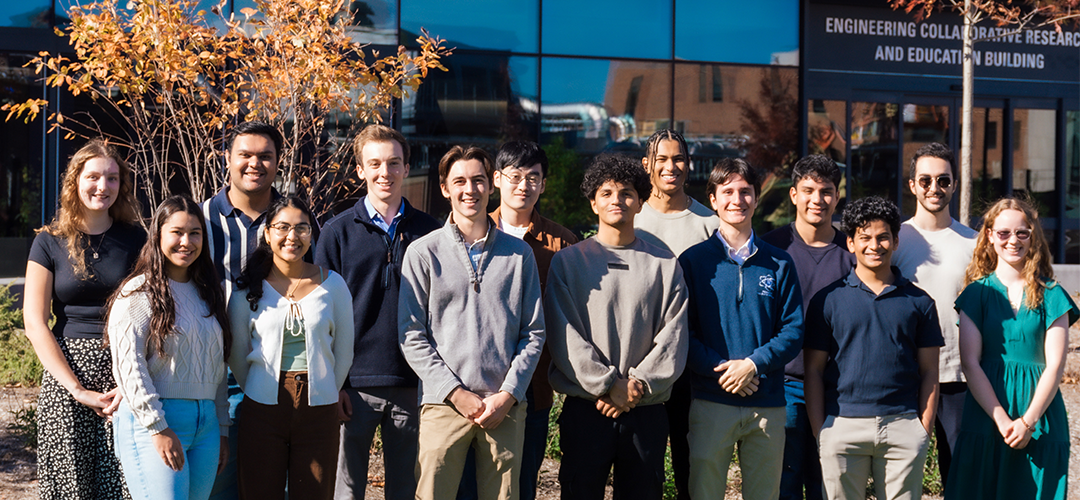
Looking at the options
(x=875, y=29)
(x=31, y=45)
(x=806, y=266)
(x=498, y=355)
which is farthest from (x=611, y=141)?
(x=498, y=355)

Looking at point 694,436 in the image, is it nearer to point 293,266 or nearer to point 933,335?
point 933,335

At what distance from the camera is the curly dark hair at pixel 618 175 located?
3578mm

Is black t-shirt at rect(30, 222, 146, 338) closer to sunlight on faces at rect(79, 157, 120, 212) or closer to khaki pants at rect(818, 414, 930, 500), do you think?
sunlight on faces at rect(79, 157, 120, 212)

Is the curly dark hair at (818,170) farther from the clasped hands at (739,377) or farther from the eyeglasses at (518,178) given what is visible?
the eyeglasses at (518,178)

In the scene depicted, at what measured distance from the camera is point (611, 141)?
1195 cm

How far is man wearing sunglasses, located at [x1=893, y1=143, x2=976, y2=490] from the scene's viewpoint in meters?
3.96

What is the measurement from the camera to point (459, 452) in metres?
3.39

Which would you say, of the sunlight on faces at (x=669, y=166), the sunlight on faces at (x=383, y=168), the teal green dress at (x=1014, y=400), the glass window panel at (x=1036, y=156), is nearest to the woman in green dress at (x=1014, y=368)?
the teal green dress at (x=1014, y=400)

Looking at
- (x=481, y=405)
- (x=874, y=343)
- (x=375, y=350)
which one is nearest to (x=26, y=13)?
(x=375, y=350)

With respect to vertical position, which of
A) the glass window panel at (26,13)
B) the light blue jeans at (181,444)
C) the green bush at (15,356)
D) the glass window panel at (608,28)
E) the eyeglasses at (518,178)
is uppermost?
the glass window panel at (608,28)

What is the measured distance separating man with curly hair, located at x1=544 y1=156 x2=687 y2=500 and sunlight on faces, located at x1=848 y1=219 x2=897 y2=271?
83cm

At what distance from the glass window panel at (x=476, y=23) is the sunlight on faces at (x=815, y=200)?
792 centimetres

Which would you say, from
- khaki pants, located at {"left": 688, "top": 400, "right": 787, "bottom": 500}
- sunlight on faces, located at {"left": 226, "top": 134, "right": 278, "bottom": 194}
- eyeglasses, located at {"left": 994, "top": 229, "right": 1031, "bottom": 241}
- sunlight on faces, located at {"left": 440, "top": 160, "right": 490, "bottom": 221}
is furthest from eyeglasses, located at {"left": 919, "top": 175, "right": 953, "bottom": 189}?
sunlight on faces, located at {"left": 226, "top": 134, "right": 278, "bottom": 194}

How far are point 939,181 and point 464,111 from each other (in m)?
8.04
